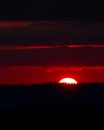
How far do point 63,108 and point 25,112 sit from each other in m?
2.14

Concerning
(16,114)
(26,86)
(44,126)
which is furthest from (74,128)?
(26,86)

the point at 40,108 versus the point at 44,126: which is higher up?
the point at 40,108

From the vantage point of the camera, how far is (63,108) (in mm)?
62406

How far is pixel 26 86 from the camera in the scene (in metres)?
68.4

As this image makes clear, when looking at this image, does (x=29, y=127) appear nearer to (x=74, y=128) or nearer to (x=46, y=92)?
(x=74, y=128)

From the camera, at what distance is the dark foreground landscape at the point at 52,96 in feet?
210

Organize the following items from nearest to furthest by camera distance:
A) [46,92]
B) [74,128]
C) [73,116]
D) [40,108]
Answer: [74,128] < [73,116] < [40,108] < [46,92]

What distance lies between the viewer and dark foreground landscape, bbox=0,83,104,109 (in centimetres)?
6412

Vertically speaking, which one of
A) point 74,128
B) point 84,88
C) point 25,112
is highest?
point 84,88

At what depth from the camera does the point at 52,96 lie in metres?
66.4

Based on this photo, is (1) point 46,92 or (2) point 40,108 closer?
(2) point 40,108

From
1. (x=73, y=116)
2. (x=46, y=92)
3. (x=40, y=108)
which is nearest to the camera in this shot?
(x=73, y=116)

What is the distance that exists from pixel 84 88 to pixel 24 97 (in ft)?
9.15

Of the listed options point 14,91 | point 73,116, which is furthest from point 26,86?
point 73,116
